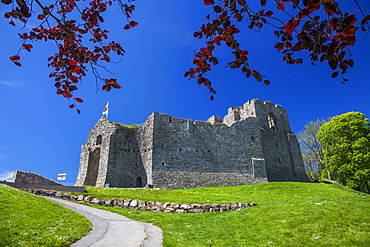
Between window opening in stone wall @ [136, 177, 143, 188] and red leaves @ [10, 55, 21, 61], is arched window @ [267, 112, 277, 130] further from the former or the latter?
red leaves @ [10, 55, 21, 61]

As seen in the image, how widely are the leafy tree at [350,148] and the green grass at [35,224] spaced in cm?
3252

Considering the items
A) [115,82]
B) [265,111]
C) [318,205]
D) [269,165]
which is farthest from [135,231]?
[265,111]

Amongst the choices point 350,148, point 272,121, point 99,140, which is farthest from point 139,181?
point 350,148

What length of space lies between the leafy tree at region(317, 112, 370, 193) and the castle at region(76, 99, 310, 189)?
6.11 meters

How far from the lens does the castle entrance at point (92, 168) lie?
1209 inches

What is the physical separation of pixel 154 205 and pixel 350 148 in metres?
29.3

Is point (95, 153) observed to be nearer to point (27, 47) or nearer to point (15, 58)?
point (27, 47)

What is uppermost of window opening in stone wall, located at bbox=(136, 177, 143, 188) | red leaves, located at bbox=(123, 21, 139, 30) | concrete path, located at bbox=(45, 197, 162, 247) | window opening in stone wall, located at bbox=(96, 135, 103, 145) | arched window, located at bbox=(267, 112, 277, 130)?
arched window, located at bbox=(267, 112, 277, 130)

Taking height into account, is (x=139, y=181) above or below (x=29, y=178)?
below

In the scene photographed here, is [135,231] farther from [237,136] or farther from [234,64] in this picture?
[237,136]

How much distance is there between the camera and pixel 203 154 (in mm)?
31531

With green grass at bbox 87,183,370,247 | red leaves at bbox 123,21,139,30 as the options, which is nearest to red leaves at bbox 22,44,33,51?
red leaves at bbox 123,21,139,30

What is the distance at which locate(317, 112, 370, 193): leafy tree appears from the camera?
94.6 ft

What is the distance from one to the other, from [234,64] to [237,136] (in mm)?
31212
